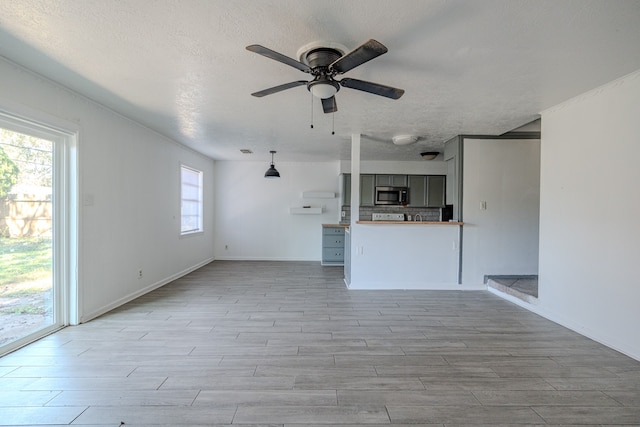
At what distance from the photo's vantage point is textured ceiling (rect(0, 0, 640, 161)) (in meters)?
1.71

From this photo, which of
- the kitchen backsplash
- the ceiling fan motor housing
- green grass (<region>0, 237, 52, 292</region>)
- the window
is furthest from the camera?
the kitchen backsplash

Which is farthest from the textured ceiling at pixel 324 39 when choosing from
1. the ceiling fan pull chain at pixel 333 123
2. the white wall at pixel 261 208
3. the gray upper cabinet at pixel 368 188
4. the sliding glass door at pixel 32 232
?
the white wall at pixel 261 208

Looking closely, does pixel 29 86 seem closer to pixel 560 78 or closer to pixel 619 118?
pixel 560 78

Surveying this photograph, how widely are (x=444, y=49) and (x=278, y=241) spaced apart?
575 centimetres

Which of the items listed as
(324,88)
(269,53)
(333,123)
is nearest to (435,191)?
(333,123)

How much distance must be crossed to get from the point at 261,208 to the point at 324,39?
5508mm

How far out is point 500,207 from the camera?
15.1ft

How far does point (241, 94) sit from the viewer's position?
2.97 m

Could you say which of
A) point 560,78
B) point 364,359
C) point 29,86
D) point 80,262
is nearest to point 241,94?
point 29,86

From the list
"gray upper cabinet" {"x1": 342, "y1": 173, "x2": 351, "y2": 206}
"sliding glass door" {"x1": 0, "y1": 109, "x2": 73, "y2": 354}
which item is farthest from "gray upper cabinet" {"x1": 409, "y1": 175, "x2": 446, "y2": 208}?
"sliding glass door" {"x1": 0, "y1": 109, "x2": 73, "y2": 354}

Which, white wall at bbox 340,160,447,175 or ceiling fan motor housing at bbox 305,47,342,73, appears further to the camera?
white wall at bbox 340,160,447,175

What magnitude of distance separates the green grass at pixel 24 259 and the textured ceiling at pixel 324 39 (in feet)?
5.02

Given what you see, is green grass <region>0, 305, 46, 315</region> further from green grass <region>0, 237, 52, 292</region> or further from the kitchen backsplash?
the kitchen backsplash

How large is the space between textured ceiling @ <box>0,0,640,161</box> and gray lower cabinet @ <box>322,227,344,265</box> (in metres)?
3.34
